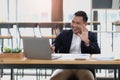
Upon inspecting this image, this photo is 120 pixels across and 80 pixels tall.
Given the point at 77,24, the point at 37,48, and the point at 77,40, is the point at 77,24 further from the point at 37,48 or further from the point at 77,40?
the point at 37,48

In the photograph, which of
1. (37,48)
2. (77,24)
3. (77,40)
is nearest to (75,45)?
(77,40)

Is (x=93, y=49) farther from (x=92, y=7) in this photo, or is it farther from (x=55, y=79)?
(x=92, y=7)

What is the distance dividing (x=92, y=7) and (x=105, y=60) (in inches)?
109

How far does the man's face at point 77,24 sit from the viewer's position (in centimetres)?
272

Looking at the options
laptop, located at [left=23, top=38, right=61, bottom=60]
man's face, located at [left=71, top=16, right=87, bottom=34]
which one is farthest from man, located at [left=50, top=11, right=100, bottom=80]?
laptop, located at [left=23, top=38, right=61, bottom=60]

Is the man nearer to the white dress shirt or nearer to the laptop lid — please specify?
the white dress shirt

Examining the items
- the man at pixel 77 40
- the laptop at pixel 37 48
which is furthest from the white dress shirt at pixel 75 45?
the laptop at pixel 37 48

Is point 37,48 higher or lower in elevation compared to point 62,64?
higher

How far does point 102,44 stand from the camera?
5.08 meters

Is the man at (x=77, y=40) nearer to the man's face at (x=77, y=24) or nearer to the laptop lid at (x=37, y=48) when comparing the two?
the man's face at (x=77, y=24)

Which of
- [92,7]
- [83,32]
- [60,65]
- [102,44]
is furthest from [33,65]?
[102,44]

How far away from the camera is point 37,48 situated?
206 centimetres

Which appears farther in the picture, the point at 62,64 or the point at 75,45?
the point at 75,45

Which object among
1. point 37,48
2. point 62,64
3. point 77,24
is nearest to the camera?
point 62,64
